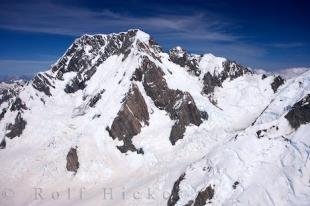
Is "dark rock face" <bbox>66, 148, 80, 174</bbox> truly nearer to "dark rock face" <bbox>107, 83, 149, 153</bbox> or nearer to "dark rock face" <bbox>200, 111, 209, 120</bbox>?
"dark rock face" <bbox>107, 83, 149, 153</bbox>

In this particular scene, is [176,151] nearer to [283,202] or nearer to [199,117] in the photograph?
[199,117]

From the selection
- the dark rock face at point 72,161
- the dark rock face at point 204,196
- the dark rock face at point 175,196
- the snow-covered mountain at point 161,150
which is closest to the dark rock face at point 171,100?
the snow-covered mountain at point 161,150

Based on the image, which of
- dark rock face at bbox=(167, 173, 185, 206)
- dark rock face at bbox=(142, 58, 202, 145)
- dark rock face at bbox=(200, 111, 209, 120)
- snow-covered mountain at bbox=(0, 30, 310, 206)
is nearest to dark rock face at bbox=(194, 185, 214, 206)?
snow-covered mountain at bbox=(0, 30, 310, 206)

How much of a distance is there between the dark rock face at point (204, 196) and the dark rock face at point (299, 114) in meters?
24.0

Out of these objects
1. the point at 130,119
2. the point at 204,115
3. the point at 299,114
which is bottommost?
the point at 299,114

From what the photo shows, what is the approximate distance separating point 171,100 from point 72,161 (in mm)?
48991

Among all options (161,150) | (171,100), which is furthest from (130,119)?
(171,100)

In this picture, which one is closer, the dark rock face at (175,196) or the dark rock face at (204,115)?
the dark rock face at (175,196)

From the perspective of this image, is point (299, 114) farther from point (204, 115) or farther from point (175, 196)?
point (204, 115)

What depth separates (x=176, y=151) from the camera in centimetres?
16138

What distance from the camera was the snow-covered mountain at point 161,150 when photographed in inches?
3777

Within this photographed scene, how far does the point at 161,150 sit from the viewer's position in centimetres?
16450

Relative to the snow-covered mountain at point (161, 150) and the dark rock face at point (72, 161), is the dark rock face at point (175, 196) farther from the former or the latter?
the dark rock face at point (72, 161)

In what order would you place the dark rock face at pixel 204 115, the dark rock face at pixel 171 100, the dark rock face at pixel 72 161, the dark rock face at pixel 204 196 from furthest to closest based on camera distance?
the dark rock face at pixel 204 115, the dark rock face at pixel 171 100, the dark rock face at pixel 72 161, the dark rock face at pixel 204 196
